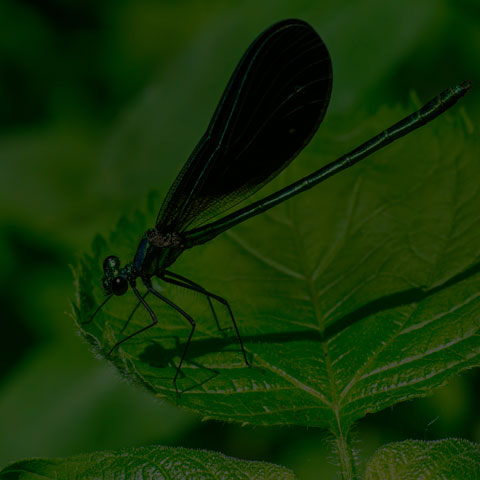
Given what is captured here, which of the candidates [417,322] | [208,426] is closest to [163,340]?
[417,322]

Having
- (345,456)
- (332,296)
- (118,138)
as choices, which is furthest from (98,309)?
(118,138)

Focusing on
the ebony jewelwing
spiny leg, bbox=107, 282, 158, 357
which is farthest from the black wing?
spiny leg, bbox=107, 282, 158, 357

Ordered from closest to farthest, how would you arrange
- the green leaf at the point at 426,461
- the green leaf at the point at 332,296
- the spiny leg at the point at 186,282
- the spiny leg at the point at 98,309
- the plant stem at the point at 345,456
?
the green leaf at the point at 426,461 → the plant stem at the point at 345,456 → the green leaf at the point at 332,296 → the spiny leg at the point at 98,309 → the spiny leg at the point at 186,282

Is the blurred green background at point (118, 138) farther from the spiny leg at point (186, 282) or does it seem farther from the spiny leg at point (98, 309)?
the spiny leg at point (98, 309)

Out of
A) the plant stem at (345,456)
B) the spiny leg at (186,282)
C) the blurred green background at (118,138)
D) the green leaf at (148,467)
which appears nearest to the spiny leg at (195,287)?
the spiny leg at (186,282)

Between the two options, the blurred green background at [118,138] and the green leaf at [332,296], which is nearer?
the green leaf at [332,296]
